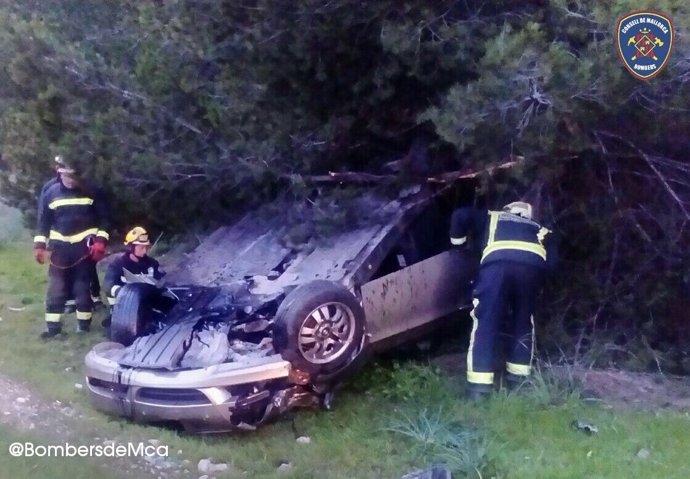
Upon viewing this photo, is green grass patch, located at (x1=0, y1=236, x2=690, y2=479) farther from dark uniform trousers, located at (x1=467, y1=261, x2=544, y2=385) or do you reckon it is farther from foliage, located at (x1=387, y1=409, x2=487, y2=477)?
dark uniform trousers, located at (x1=467, y1=261, x2=544, y2=385)

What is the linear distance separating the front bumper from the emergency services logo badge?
270 centimetres

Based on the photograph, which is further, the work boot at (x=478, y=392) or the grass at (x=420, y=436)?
the work boot at (x=478, y=392)

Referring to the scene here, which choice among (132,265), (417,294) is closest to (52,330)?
(132,265)

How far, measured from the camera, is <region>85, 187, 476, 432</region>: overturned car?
4.90m

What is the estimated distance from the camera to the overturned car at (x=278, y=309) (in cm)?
490

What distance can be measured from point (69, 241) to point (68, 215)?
0.24 metres

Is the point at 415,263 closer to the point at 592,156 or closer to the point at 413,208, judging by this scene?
the point at 413,208

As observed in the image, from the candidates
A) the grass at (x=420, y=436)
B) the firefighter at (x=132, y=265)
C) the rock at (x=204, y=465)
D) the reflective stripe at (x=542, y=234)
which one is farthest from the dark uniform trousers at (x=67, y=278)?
the reflective stripe at (x=542, y=234)

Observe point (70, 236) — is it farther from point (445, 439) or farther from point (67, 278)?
point (445, 439)

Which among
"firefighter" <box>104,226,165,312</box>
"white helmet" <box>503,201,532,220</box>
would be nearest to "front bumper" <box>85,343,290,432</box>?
"firefighter" <box>104,226,165,312</box>

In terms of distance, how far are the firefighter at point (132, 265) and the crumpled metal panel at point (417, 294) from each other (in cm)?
184

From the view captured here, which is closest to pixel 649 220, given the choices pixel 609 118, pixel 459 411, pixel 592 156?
pixel 592 156

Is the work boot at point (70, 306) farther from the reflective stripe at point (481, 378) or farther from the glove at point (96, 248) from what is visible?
the reflective stripe at point (481, 378)

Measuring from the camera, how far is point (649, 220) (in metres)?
6.43
